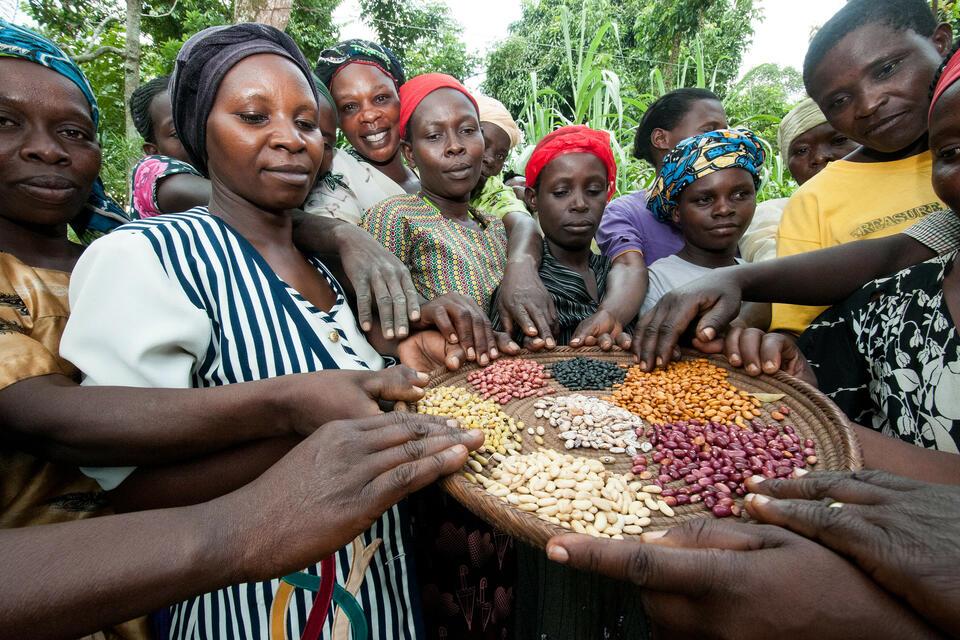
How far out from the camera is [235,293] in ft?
4.12

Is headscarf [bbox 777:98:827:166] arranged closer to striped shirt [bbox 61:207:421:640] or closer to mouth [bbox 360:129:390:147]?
mouth [bbox 360:129:390:147]

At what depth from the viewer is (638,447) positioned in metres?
1.49

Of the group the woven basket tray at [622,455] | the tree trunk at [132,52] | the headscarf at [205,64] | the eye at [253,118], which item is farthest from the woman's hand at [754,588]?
the tree trunk at [132,52]

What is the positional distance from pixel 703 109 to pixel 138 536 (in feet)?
11.4

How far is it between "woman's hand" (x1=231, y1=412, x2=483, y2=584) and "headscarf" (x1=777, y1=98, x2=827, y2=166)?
3195 millimetres

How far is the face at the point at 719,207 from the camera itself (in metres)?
2.42

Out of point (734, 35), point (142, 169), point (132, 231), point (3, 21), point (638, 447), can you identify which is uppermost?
point (734, 35)

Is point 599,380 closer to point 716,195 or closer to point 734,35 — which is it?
point 716,195

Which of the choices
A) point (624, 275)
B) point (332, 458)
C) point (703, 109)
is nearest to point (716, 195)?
point (624, 275)

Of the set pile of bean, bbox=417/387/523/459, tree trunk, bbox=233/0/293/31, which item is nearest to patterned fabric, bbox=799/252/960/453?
pile of bean, bbox=417/387/523/459

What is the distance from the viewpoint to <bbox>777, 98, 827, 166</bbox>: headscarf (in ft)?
10.00

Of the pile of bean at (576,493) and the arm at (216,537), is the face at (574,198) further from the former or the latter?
the arm at (216,537)

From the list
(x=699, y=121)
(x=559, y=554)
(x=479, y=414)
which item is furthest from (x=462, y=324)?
(x=699, y=121)

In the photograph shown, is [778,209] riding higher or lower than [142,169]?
lower
